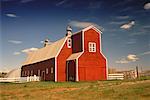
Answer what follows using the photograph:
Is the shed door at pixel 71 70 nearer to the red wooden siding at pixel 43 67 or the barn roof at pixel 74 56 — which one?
the barn roof at pixel 74 56

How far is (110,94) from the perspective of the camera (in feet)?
56.1

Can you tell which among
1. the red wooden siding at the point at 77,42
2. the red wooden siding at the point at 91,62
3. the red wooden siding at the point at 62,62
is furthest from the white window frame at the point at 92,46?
the red wooden siding at the point at 62,62

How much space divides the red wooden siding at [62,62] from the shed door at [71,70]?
0.72 metres

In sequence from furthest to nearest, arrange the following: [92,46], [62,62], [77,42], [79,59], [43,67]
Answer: [43,67] → [62,62] → [77,42] → [92,46] → [79,59]

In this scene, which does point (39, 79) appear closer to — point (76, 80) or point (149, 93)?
point (76, 80)

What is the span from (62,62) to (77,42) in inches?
140

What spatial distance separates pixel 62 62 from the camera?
119ft

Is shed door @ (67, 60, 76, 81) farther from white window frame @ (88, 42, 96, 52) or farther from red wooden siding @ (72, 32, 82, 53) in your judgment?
white window frame @ (88, 42, 96, 52)

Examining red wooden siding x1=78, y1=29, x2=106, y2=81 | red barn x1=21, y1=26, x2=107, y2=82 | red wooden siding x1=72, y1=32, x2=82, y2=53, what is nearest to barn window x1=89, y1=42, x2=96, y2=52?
red barn x1=21, y1=26, x2=107, y2=82

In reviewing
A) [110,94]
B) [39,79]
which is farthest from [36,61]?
[110,94]

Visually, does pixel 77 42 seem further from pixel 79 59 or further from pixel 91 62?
pixel 91 62

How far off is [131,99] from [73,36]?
22746mm

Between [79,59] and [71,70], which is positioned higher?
[79,59]

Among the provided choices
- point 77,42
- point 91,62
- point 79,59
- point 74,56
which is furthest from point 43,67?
point 91,62
